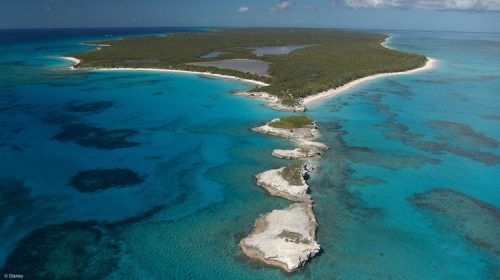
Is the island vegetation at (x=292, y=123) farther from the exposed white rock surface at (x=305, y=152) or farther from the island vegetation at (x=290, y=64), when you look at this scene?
the island vegetation at (x=290, y=64)

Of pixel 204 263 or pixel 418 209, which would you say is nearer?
pixel 204 263

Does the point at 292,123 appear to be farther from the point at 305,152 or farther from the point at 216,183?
the point at 216,183

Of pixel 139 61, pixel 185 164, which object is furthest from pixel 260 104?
pixel 139 61

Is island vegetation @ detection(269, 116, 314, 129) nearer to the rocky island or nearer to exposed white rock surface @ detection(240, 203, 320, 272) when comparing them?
the rocky island

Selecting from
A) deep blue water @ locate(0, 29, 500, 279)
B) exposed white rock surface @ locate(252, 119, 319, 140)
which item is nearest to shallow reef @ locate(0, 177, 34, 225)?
deep blue water @ locate(0, 29, 500, 279)

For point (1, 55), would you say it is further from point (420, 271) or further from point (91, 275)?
point (420, 271)

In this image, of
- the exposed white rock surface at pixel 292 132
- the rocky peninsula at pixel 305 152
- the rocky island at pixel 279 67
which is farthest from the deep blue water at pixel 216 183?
the rocky island at pixel 279 67
